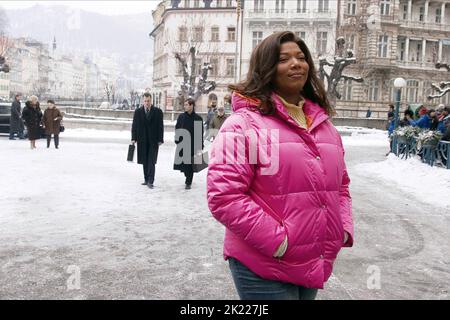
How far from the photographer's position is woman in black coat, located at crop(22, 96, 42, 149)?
1606 cm

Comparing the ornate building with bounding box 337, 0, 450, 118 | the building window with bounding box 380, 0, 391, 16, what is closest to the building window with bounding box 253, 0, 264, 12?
the ornate building with bounding box 337, 0, 450, 118

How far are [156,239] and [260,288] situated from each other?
3.86m

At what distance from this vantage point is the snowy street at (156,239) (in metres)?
4.32

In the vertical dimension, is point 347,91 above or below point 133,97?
above

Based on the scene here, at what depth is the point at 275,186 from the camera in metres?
2.16

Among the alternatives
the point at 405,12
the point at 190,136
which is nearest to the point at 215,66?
the point at 405,12

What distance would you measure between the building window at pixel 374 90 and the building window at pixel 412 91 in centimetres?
356

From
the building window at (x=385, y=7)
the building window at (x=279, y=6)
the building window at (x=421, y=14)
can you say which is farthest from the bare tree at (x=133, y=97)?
the building window at (x=421, y=14)

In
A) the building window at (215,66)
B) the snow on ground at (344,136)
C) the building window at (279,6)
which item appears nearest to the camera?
the snow on ground at (344,136)

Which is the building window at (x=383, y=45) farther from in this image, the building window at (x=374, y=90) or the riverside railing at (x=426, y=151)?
the riverside railing at (x=426, y=151)

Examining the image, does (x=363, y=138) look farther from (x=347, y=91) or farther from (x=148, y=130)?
(x=347, y=91)

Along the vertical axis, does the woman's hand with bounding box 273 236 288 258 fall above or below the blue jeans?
above

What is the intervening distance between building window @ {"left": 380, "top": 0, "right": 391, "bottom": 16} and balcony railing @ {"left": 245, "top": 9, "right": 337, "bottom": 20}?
4.66m

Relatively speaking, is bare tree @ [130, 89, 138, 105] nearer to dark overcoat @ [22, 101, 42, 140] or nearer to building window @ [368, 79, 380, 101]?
building window @ [368, 79, 380, 101]
